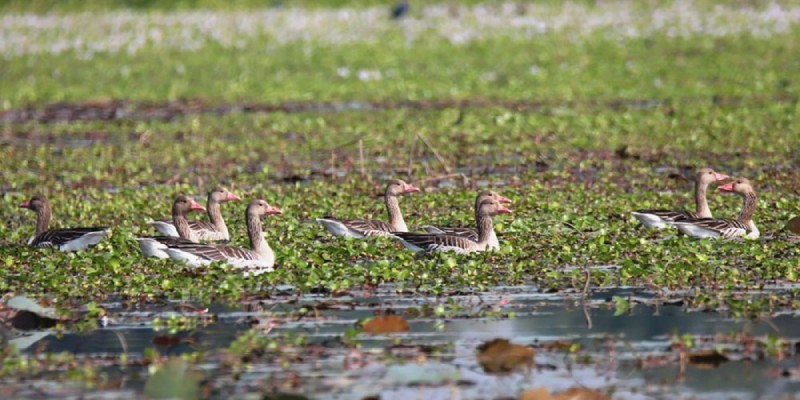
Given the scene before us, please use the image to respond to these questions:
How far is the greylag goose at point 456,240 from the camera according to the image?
49.8 ft

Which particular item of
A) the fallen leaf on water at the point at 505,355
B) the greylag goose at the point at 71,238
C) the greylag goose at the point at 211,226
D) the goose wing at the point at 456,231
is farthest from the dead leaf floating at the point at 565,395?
the greylag goose at the point at 211,226

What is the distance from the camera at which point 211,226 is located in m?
17.1

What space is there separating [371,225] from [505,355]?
238 inches

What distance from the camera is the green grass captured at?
1430 cm

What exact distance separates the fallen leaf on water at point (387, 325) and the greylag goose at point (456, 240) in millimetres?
3608

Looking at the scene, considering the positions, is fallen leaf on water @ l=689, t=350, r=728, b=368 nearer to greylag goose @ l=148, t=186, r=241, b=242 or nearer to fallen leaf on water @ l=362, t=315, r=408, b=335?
fallen leaf on water @ l=362, t=315, r=408, b=335

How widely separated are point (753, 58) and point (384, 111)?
11.3 metres

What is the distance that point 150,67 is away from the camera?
41406 millimetres

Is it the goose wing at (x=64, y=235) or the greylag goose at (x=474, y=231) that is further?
the goose wing at (x=64, y=235)

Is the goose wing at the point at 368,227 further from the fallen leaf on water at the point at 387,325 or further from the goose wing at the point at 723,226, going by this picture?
the fallen leaf on water at the point at 387,325

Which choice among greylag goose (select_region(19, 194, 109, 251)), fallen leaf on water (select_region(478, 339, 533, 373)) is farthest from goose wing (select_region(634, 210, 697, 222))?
fallen leaf on water (select_region(478, 339, 533, 373))

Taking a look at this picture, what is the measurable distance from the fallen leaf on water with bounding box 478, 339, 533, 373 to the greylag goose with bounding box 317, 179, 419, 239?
586 cm

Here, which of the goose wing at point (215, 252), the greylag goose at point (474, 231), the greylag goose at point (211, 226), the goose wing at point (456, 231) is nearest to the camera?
the goose wing at point (215, 252)

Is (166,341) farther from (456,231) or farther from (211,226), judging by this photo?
(211,226)
